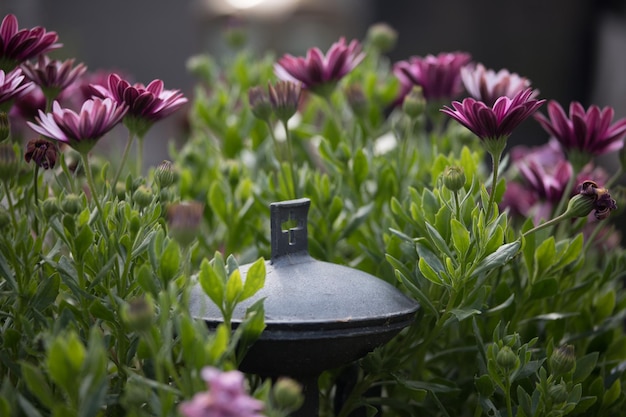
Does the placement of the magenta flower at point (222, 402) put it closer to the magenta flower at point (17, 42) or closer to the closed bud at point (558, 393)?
the closed bud at point (558, 393)

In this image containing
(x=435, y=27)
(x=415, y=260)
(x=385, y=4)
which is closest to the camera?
(x=415, y=260)

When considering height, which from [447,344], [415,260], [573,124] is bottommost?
[447,344]

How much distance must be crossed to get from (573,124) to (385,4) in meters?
1.91

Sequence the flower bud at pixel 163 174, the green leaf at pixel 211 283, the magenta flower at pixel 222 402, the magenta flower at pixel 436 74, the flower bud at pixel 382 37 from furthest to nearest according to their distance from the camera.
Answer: the flower bud at pixel 382 37, the magenta flower at pixel 436 74, the flower bud at pixel 163 174, the green leaf at pixel 211 283, the magenta flower at pixel 222 402

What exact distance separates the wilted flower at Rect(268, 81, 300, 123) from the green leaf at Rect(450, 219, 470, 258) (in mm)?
243

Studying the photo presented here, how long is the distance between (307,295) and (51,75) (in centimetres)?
35

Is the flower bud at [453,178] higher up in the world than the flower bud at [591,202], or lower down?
higher up

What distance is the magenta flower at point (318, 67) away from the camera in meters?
0.84

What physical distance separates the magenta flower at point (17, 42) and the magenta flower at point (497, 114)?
14.8 inches

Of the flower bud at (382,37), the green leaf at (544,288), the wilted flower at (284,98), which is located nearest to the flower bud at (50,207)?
the wilted flower at (284,98)

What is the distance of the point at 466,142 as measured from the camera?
100 cm

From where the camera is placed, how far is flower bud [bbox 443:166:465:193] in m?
0.67

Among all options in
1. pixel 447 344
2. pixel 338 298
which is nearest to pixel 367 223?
pixel 447 344

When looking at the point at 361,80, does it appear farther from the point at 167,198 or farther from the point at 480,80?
the point at 167,198
